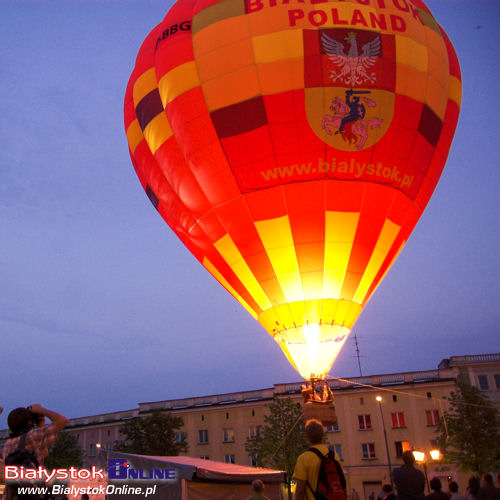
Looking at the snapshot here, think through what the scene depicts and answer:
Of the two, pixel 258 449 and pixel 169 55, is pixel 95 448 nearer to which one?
pixel 258 449

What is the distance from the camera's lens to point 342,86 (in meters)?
10.5

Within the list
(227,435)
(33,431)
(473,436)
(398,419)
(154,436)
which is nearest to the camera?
(33,431)

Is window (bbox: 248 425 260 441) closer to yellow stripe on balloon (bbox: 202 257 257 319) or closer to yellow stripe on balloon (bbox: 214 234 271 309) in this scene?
yellow stripe on balloon (bbox: 202 257 257 319)

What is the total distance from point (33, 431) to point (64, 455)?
116 ft

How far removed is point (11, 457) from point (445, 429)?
2623 cm

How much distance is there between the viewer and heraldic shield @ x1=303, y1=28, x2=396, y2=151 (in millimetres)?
10500

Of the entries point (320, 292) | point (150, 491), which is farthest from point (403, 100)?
point (150, 491)

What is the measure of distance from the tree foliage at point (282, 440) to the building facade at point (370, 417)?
15.4 feet

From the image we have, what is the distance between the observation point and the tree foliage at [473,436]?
23844mm

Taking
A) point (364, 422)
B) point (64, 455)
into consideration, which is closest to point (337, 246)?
point (364, 422)

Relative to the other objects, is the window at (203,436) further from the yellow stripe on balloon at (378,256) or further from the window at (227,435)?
the yellow stripe on balloon at (378,256)

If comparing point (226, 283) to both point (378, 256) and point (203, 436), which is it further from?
point (203, 436)

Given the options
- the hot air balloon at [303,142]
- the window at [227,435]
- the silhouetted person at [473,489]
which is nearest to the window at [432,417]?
the window at [227,435]

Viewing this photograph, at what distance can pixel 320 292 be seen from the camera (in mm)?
10859
